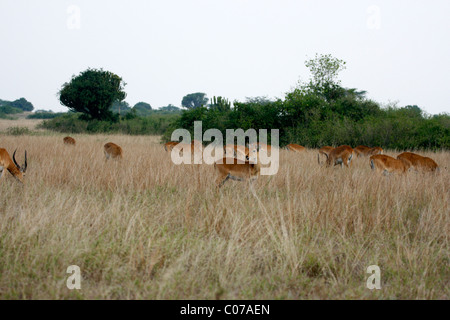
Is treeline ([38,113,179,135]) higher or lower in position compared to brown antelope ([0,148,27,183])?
higher

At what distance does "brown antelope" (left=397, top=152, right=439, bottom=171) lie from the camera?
8.11 m

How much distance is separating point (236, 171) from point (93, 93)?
3208 cm

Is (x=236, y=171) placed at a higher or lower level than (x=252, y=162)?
lower

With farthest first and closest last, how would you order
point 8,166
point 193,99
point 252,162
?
point 193,99 < point 252,162 < point 8,166

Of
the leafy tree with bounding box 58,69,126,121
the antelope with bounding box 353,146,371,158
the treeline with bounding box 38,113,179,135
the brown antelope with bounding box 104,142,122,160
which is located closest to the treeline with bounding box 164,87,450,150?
the antelope with bounding box 353,146,371,158

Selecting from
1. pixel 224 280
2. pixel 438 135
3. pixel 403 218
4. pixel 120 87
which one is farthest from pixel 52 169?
pixel 120 87

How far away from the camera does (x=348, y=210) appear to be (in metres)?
4.54

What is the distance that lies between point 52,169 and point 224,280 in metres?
5.97

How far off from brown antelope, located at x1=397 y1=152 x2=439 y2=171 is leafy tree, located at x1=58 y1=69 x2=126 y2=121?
3169 centimetres

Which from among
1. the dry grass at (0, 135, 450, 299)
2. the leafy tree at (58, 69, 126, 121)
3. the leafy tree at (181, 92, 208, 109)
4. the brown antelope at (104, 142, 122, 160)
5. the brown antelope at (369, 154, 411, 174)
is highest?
the leafy tree at (181, 92, 208, 109)

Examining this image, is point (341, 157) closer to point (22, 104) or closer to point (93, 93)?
point (93, 93)

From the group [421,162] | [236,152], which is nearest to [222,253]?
[421,162]

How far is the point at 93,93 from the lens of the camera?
1353 inches

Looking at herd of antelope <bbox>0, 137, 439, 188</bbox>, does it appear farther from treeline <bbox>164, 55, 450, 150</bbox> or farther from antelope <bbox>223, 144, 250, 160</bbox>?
treeline <bbox>164, 55, 450, 150</bbox>
